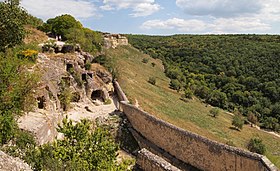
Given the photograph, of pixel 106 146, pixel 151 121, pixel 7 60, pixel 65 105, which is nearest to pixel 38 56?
pixel 65 105

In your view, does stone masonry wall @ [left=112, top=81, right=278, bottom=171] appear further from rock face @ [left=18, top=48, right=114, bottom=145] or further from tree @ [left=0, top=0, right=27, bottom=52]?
tree @ [left=0, top=0, right=27, bottom=52]

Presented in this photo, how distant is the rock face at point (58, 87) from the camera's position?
598 inches

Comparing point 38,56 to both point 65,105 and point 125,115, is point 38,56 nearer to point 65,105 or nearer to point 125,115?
point 65,105

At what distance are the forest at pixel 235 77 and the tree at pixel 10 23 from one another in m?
30.7

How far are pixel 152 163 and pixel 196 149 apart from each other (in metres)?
3.17

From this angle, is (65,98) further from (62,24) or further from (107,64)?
(62,24)

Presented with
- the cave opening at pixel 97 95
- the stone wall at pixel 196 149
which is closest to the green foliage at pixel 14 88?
the stone wall at pixel 196 149

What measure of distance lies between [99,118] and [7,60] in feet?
25.7

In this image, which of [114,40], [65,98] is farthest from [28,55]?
[114,40]

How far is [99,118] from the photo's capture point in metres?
21.2

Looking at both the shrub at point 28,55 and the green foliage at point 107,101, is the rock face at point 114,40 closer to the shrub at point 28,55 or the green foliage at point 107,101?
the green foliage at point 107,101

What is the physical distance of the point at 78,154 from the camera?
33.0ft

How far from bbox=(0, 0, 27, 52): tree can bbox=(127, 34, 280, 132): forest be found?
30.7 m

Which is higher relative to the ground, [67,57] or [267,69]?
[67,57]
